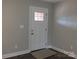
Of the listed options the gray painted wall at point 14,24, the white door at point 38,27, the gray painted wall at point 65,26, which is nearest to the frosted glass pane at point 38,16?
the white door at point 38,27

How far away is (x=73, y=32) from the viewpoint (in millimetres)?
3785

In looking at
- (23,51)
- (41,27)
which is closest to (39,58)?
(23,51)

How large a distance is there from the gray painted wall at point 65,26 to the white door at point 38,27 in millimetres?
575

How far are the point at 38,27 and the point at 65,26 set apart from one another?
1.41m

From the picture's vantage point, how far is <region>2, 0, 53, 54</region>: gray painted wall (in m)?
3.61

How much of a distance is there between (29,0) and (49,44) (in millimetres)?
2732

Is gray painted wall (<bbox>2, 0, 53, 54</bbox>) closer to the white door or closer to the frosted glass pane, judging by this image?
the white door

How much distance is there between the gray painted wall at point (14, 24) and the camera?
142 inches

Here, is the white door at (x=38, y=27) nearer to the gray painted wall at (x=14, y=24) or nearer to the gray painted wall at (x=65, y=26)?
the gray painted wall at (x=14, y=24)

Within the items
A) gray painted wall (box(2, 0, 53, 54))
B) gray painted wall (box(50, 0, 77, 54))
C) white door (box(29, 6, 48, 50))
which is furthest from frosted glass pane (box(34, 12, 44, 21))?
gray painted wall (box(50, 0, 77, 54))

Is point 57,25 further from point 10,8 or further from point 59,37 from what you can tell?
point 10,8

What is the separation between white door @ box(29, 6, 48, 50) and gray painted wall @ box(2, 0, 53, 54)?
0.27m

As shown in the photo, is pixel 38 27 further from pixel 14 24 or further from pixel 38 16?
pixel 14 24

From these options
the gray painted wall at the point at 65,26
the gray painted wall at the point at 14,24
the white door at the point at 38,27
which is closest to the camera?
the gray painted wall at the point at 14,24
